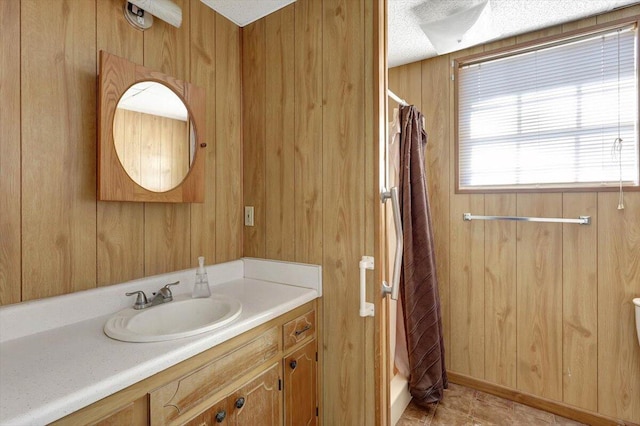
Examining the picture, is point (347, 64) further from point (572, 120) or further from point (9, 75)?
point (572, 120)

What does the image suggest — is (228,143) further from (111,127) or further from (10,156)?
(10,156)

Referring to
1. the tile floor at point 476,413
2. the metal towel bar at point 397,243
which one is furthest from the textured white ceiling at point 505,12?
the tile floor at point 476,413

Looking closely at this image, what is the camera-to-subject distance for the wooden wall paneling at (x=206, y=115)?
150 centimetres

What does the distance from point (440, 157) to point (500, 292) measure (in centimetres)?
102

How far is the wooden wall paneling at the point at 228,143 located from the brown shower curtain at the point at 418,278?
3.31 feet

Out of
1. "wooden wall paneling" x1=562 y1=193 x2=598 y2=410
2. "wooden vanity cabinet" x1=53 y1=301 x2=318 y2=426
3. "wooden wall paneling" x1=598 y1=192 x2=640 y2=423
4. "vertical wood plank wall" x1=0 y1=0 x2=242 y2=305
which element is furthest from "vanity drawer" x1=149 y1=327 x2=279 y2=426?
"wooden wall paneling" x1=598 y1=192 x2=640 y2=423

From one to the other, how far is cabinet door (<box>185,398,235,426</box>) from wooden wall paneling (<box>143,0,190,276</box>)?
66 cm

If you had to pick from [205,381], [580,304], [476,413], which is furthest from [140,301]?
[580,304]

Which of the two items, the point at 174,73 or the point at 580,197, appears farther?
the point at 580,197

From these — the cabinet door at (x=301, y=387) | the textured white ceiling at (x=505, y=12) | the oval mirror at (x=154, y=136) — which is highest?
the textured white ceiling at (x=505, y=12)

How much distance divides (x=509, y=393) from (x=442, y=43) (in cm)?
229

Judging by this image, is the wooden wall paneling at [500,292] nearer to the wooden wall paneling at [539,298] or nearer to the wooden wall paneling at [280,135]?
the wooden wall paneling at [539,298]

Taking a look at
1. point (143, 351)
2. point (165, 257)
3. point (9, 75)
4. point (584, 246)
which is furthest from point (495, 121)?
point (9, 75)

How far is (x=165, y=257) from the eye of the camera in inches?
54.5
